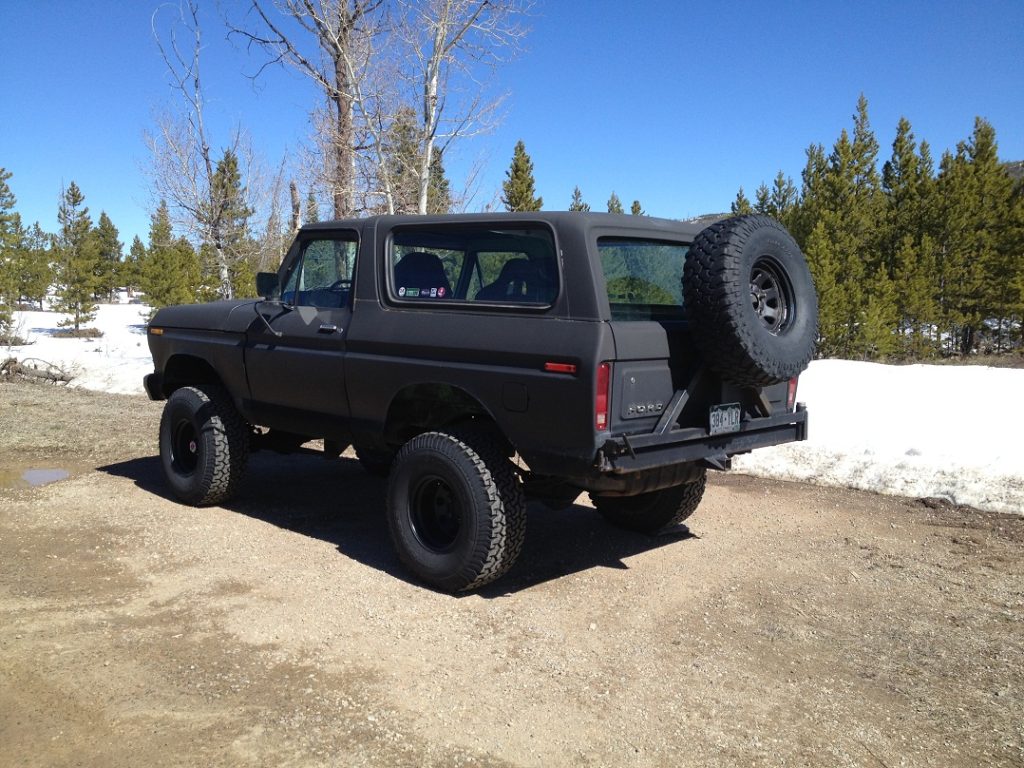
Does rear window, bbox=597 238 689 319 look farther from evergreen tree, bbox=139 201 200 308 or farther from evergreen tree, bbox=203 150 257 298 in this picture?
evergreen tree, bbox=139 201 200 308

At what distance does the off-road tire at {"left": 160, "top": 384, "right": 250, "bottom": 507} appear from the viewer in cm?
599

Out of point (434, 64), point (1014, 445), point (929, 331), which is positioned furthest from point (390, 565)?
point (929, 331)

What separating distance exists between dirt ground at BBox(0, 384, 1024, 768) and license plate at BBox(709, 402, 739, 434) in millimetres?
988

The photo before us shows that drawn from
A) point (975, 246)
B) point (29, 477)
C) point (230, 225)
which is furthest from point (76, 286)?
point (975, 246)

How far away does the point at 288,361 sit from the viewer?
5.43 m

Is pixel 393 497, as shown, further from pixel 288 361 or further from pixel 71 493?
pixel 71 493

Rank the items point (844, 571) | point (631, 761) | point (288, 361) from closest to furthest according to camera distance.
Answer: point (631, 761)
point (844, 571)
point (288, 361)

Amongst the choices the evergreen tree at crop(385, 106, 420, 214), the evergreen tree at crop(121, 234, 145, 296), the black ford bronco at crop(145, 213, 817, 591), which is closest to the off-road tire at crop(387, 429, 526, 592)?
the black ford bronco at crop(145, 213, 817, 591)

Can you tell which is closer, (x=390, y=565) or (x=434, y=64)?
(x=390, y=565)

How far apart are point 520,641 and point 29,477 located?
552 centimetres

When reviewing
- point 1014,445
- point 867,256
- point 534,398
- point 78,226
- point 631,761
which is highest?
point 78,226

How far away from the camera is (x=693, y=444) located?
4238 millimetres

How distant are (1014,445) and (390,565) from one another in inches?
231

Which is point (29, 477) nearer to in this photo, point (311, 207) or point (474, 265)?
point (474, 265)
